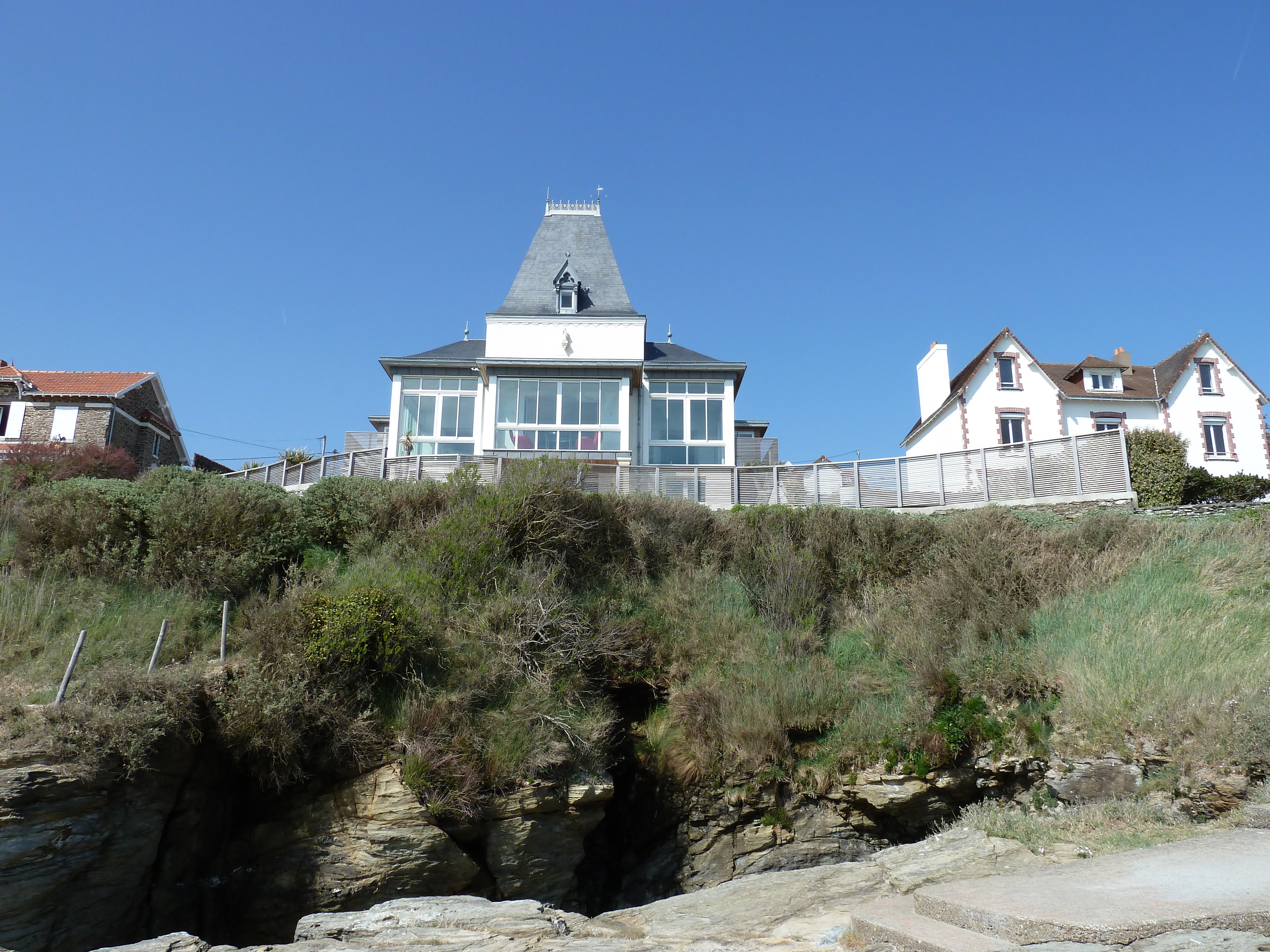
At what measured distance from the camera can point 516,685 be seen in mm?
11359

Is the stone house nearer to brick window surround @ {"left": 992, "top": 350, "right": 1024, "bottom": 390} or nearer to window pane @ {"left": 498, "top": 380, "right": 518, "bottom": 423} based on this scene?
window pane @ {"left": 498, "top": 380, "right": 518, "bottom": 423}

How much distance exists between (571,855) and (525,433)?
15.6m

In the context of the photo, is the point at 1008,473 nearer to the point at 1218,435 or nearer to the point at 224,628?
the point at 224,628

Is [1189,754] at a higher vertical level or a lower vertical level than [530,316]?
lower

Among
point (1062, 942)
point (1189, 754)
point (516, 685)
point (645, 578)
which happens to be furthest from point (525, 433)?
point (1062, 942)

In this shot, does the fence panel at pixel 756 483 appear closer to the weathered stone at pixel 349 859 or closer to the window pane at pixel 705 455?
the window pane at pixel 705 455

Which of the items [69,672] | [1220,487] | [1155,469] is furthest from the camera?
[1220,487]

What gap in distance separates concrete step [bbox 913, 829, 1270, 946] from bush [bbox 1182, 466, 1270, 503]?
14723mm

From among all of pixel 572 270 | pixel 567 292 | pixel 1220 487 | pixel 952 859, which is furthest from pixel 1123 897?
pixel 572 270

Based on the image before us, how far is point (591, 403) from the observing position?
24.9 m

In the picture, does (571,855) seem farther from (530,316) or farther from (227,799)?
(530,316)

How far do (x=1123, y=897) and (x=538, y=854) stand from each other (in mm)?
6983

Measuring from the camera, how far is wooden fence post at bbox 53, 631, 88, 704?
29.8 feet

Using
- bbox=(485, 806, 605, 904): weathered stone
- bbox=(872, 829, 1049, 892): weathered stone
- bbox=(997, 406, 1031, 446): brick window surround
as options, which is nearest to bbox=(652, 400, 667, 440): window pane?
bbox=(997, 406, 1031, 446): brick window surround
